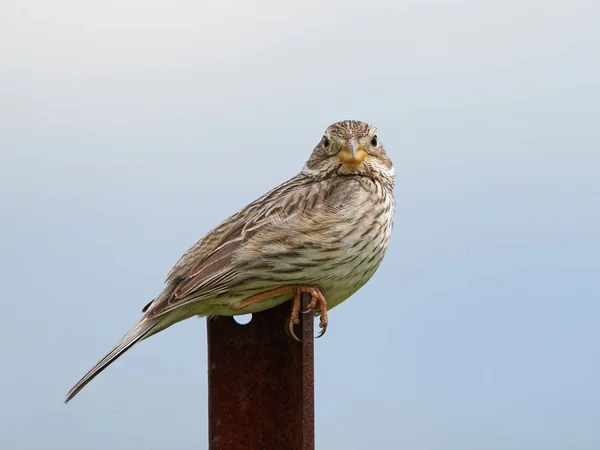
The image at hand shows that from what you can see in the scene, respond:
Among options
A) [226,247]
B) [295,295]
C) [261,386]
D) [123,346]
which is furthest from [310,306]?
[123,346]

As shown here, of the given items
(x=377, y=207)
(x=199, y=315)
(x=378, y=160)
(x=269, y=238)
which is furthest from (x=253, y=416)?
(x=378, y=160)

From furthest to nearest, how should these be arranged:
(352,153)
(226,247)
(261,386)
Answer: (352,153)
(226,247)
(261,386)

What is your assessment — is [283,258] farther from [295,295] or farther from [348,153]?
[348,153]

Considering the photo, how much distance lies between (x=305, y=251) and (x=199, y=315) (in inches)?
31.6

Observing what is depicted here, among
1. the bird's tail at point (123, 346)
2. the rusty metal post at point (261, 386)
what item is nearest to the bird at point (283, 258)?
the bird's tail at point (123, 346)

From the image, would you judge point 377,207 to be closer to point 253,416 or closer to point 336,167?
point 336,167

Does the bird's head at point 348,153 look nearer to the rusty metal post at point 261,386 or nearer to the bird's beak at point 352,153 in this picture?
the bird's beak at point 352,153

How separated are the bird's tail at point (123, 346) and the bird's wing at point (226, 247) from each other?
0.26 feet

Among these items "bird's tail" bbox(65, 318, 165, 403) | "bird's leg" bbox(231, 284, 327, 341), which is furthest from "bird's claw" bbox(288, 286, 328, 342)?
"bird's tail" bbox(65, 318, 165, 403)

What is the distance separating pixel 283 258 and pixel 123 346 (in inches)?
43.8

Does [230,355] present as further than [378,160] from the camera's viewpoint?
No

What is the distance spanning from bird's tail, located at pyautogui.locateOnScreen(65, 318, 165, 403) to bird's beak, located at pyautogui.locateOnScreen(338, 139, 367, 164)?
166 centimetres

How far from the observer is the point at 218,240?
205 inches

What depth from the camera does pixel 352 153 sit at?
216 inches
